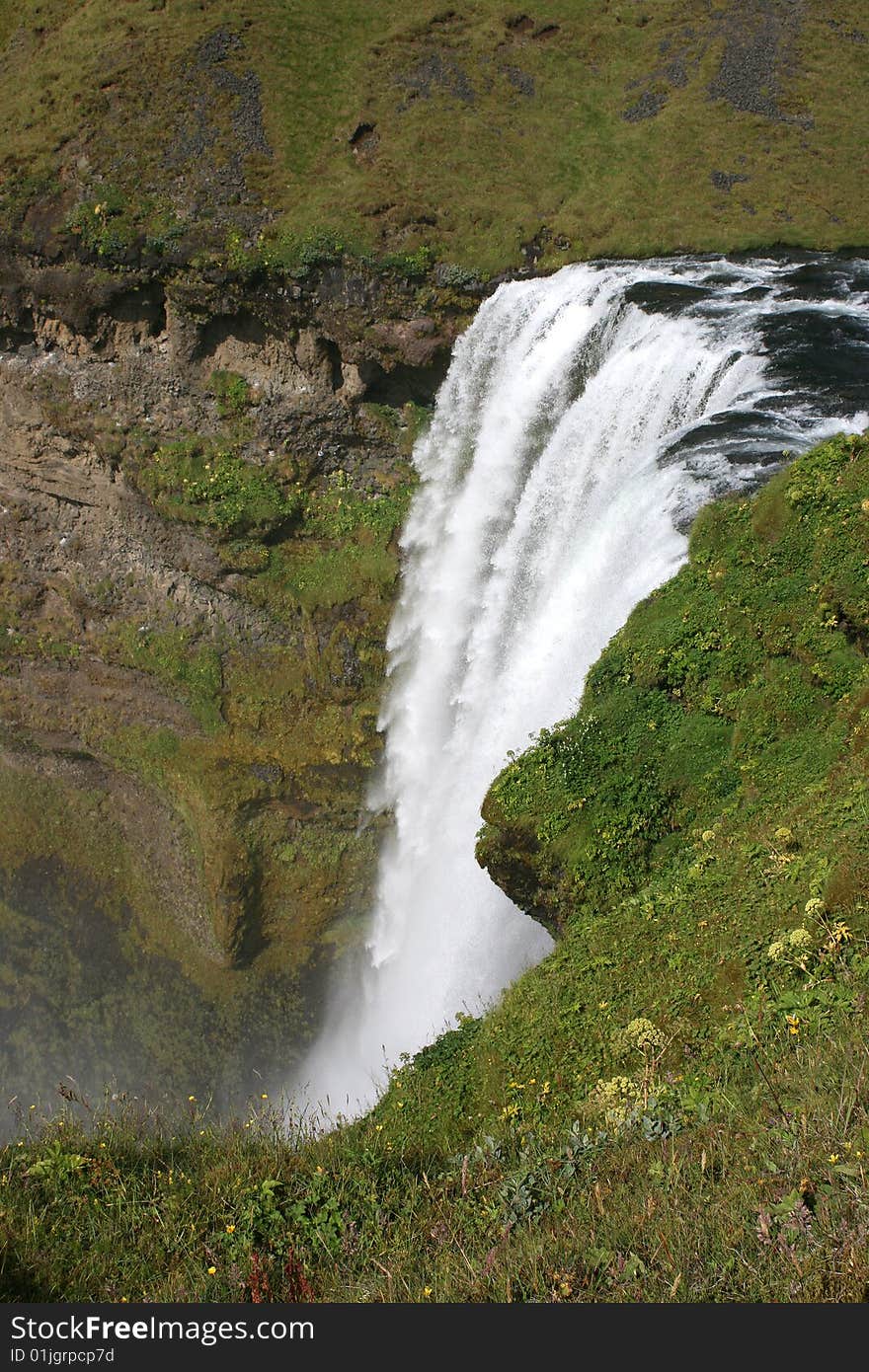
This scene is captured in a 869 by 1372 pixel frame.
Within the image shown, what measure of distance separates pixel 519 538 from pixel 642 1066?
12611mm

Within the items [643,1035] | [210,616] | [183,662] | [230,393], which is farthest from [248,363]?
[643,1035]

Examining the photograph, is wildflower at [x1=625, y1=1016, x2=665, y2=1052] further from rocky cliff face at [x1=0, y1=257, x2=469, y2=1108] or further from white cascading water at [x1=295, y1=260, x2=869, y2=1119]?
rocky cliff face at [x1=0, y1=257, x2=469, y2=1108]

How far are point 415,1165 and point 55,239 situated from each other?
23623 mm

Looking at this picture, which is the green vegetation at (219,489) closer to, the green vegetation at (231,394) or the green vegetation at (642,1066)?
the green vegetation at (231,394)

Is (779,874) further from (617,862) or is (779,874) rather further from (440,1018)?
(440,1018)

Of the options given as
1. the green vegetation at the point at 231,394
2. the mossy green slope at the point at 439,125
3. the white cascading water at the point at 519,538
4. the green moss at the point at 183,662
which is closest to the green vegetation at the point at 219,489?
the green vegetation at the point at 231,394

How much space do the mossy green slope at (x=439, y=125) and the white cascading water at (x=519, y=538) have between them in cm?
385

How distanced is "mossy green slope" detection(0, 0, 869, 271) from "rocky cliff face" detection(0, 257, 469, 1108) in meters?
2.10

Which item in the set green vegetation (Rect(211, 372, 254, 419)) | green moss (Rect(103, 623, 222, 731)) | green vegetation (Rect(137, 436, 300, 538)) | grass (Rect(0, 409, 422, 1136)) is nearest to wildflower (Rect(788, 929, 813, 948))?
grass (Rect(0, 409, 422, 1136))

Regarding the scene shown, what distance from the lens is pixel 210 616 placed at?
992 inches

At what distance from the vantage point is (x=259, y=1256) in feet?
18.9

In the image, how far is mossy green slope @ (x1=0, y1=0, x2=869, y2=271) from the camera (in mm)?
23859

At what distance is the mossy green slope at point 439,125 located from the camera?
2386cm

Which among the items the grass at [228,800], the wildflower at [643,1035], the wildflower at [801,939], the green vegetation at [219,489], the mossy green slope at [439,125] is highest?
the mossy green slope at [439,125]
